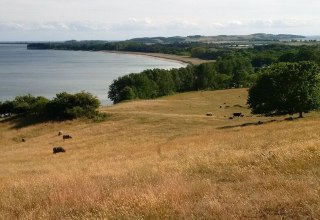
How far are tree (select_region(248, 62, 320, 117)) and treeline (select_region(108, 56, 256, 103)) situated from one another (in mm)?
65886

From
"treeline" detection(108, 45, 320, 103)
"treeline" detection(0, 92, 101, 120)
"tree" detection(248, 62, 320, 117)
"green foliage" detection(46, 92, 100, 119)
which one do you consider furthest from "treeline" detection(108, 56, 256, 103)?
"tree" detection(248, 62, 320, 117)

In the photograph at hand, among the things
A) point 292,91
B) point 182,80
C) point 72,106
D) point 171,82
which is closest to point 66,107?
point 72,106

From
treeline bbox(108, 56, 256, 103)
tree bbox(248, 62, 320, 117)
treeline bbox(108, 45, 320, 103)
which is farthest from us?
treeline bbox(108, 45, 320, 103)

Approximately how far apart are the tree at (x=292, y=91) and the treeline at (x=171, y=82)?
216 feet

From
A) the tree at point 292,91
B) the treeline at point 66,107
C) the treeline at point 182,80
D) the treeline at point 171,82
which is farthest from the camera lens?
the treeline at point 182,80

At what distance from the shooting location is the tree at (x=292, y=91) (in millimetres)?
46969

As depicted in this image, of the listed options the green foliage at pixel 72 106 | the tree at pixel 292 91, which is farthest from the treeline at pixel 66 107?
the tree at pixel 292 91

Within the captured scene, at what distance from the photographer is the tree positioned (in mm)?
46969

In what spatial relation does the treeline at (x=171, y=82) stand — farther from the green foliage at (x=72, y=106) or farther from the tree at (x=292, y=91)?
the tree at (x=292, y=91)

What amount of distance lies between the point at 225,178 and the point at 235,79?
408 feet

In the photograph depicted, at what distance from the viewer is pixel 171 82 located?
133 m

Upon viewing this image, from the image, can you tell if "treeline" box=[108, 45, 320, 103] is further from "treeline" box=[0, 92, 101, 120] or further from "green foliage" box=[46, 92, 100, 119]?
"green foliage" box=[46, 92, 100, 119]

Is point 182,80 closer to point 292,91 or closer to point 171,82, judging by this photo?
point 171,82

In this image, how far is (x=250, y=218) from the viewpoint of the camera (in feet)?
26.0
